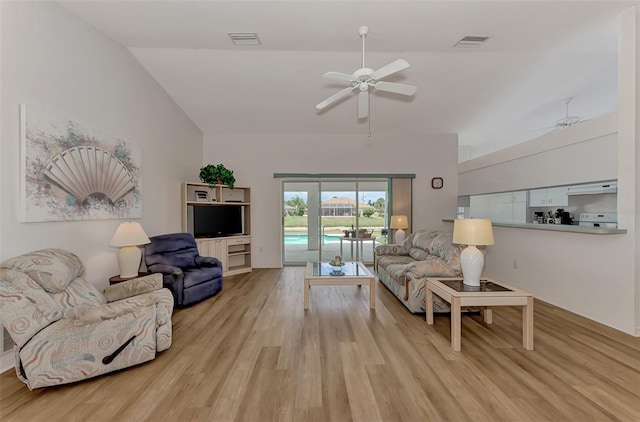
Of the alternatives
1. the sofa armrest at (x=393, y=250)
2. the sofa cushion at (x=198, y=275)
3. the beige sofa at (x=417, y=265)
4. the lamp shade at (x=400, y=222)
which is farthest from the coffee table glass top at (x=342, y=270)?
the lamp shade at (x=400, y=222)

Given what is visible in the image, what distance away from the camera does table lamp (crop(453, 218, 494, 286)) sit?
276 centimetres

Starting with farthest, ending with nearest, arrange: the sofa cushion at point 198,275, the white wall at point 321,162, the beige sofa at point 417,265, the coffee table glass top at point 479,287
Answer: the white wall at point 321,162
the sofa cushion at point 198,275
the beige sofa at point 417,265
the coffee table glass top at point 479,287

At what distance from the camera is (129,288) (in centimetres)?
291

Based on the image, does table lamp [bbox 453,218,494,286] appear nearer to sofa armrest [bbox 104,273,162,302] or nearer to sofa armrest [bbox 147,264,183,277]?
sofa armrest [bbox 104,273,162,302]

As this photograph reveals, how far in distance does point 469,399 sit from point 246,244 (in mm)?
4965

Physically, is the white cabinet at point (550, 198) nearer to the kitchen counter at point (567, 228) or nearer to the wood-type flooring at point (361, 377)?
the kitchen counter at point (567, 228)

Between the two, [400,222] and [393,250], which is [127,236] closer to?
[393,250]

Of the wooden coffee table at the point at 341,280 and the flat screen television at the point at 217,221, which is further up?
the flat screen television at the point at 217,221

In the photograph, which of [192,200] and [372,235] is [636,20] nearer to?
[372,235]

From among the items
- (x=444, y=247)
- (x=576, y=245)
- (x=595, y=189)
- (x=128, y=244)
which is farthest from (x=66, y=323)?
(x=595, y=189)

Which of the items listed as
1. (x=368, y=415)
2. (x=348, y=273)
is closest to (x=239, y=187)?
(x=348, y=273)

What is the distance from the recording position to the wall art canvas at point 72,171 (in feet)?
8.14

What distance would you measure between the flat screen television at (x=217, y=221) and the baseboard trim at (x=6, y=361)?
3059 mm

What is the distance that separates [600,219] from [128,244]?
23.4 ft
